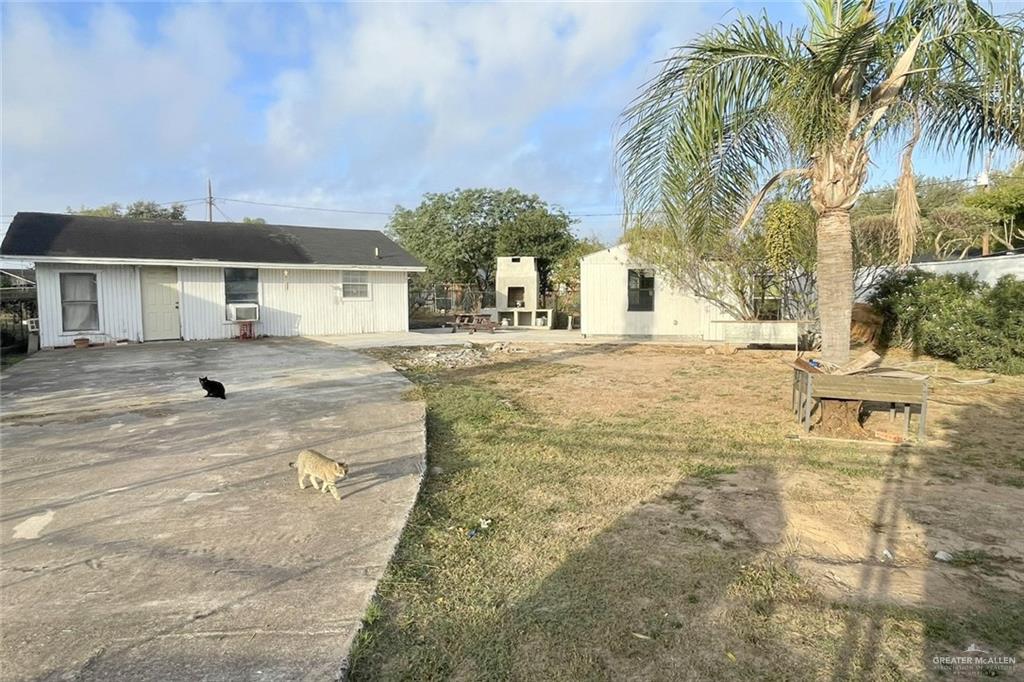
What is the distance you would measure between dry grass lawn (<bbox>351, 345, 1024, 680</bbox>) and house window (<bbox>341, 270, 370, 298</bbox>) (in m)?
13.4

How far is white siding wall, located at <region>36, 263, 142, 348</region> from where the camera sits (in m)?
14.6

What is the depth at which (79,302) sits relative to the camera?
15.1 metres

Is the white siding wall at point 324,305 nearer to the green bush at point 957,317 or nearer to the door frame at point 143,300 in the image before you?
the door frame at point 143,300

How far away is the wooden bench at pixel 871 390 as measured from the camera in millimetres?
5926

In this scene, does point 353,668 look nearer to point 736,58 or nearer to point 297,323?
point 736,58

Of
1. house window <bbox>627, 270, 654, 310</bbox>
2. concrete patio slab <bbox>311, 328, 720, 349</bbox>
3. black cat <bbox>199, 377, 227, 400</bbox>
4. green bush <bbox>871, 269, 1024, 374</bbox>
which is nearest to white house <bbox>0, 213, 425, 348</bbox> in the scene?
concrete patio slab <bbox>311, 328, 720, 349</bbox>

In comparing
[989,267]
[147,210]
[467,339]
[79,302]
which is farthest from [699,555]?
[147,210]

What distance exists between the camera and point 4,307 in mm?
17859

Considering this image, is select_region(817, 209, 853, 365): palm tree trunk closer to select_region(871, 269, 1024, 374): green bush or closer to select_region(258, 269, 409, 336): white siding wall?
select_region(871, 269, 1024, 374): green bush

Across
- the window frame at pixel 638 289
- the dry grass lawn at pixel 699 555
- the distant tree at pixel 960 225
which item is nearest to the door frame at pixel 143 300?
the dry grass lawn at pixel 699 555

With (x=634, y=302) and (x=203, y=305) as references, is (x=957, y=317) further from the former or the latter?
(x=203, y=305)

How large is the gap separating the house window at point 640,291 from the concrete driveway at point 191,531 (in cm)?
1198

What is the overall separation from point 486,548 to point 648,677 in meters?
1.38

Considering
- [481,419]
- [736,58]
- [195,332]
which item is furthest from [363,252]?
[736,58]
